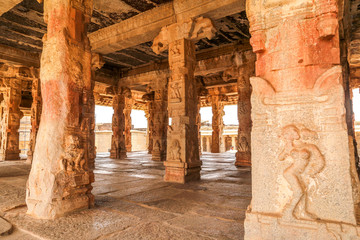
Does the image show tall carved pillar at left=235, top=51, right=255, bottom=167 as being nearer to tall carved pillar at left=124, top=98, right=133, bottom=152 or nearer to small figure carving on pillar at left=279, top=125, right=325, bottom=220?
small figure carving on pillar at left=279, top=125, right=325, bottom=220

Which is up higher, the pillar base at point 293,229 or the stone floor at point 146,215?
the pillar base at point 293,229

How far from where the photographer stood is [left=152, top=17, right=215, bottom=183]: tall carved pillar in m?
5.34

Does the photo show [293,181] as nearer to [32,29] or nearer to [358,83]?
[32,29]

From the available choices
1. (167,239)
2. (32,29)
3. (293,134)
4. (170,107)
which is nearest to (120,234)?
(167,239)

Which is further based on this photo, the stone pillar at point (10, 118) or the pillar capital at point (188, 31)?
the stone pillar at point (10, 118)

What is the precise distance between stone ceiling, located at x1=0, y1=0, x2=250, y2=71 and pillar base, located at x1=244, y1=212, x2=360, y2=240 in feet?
18.0

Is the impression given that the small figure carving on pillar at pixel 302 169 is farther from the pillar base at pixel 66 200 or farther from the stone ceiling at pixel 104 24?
the stone ceiling at pixel 104 24

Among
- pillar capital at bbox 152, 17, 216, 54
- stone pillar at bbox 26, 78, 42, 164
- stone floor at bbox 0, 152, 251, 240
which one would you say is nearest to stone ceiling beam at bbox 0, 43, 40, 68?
stone pillar at bbox 26, 78, 42, 164

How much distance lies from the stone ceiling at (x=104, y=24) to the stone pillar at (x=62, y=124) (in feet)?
9.34

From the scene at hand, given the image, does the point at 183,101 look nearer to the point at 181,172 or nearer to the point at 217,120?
the point at 181,172

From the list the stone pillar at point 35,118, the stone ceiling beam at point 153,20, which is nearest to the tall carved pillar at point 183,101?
the stone ceiling beam at point 153,20

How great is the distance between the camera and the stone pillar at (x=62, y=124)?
2947 millimetres

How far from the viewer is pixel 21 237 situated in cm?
231

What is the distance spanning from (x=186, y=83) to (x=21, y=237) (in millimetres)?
4212
